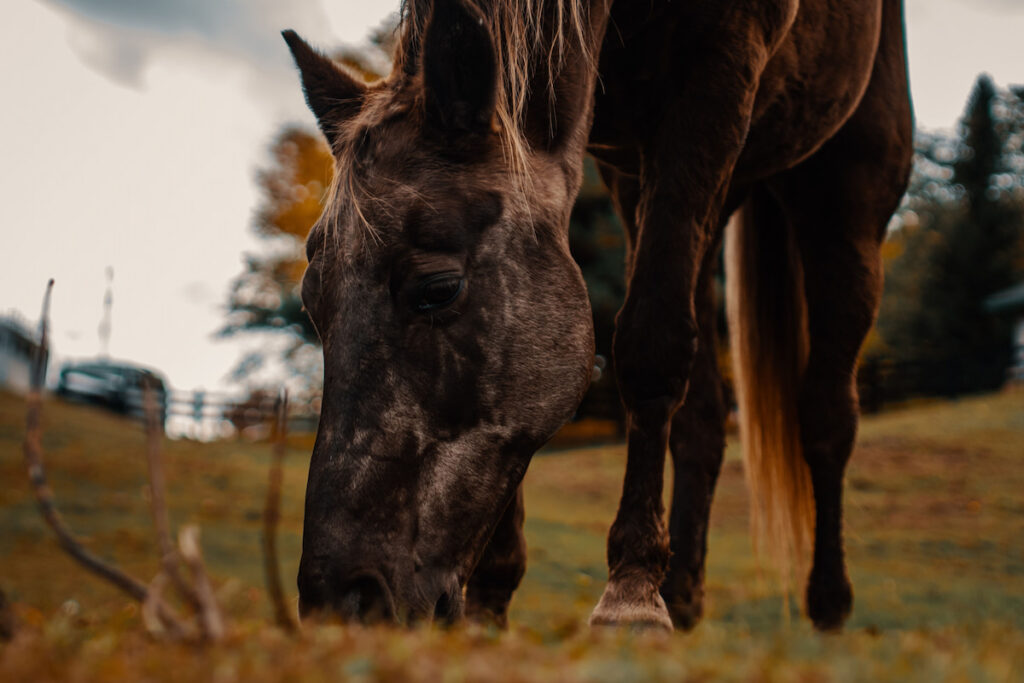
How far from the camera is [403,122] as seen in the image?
2521 mm

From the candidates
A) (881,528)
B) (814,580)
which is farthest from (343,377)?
(881,528)

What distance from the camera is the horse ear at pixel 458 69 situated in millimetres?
2301

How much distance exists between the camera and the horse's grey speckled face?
204 cm

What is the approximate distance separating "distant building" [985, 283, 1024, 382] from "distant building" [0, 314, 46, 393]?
101 feet

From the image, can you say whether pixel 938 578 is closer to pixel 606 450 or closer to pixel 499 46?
pixel 499 46

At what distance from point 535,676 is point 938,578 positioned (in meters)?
7.50

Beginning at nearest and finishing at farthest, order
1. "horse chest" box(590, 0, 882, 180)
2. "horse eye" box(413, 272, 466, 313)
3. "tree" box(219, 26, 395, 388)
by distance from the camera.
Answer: "horse eye" box(413, 272, 466, 313)
"horse chest" box(590, 0, 882, 180)
"tree" box(219, 26, 395, 388)

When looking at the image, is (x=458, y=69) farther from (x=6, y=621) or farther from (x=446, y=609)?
(x=6, y=621)

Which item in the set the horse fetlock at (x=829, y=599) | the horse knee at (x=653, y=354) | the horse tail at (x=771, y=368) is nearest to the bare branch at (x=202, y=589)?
the horse knee at (x=653, y=354)

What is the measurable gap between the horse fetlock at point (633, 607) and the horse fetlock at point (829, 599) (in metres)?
1.82

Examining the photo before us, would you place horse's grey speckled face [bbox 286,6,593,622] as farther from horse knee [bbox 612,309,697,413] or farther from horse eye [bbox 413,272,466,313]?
horse knee [bbox 612,309,697,413]

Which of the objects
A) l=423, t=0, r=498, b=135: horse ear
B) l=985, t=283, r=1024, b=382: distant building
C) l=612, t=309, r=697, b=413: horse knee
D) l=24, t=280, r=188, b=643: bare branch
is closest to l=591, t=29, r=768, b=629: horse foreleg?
l=612, t=309, r=697, b=413: horse knee

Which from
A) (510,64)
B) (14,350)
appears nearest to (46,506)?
(510,64)

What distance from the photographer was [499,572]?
119 inches
